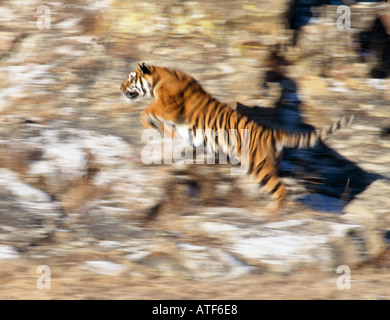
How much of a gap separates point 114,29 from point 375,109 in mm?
4114

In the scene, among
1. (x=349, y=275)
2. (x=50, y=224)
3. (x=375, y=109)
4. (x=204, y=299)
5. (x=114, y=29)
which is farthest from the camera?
(x=114, y=29)

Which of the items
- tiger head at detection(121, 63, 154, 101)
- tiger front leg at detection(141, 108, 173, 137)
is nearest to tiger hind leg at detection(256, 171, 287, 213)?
tiger front leg at detection(141, 108, 173, 137)

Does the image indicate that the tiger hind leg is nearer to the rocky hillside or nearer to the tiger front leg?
the rocky hillside

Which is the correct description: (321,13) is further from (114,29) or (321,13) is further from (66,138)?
(66,138)

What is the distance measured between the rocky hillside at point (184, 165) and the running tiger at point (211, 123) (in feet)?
0.92

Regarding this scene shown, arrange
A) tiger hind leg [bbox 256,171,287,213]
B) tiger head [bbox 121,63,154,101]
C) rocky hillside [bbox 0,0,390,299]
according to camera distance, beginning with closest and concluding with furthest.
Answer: rocky hillside [bbox 0,0,390,299] < tiger hind leg [bbox 256,171,287,213] < tiger head [bbox 121,63,154,101]

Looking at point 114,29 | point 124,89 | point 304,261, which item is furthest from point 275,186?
point 114,29

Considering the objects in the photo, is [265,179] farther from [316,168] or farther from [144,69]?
[144,69]

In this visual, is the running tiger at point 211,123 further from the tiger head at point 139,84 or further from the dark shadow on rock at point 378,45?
the dark shadow on rock at point 378,45

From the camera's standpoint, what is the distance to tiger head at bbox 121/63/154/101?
663 centimetres

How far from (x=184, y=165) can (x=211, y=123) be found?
592mm

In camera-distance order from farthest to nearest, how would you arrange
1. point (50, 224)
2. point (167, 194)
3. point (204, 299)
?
point (167, 194) → point (50, 224) → point (204, 299)

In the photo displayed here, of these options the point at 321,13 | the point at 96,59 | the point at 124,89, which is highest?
the point at 321,13

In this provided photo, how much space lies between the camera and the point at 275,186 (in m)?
6.11
